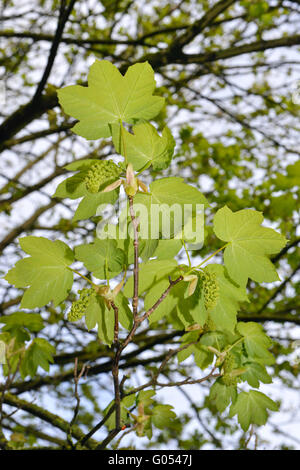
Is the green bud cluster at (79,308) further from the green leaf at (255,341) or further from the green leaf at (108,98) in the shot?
the green leaf at (255,341)

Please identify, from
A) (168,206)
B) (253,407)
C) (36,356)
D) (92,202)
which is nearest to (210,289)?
(168,206)

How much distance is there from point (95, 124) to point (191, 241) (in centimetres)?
39

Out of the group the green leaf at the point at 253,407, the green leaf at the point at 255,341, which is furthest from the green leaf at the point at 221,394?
the green leaf at the point at 255,341

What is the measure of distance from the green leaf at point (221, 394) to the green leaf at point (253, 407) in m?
0.03

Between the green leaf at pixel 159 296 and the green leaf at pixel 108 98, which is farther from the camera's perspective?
the green leaf at pixel 159 296

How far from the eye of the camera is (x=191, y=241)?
1.01m

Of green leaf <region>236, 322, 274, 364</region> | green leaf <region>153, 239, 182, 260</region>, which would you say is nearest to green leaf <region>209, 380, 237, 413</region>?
green leaf <region>236, 322, 274, 364</region>

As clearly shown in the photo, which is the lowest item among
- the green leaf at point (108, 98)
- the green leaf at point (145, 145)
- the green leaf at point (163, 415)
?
the green leaf at point (163, 415)

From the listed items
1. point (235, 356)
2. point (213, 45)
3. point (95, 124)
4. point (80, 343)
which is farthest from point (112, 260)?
point (213, 45)

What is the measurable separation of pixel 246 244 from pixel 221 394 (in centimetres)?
59

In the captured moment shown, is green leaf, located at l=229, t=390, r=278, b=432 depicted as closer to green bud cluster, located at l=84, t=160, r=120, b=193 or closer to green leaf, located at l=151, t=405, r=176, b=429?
green leaf, located at l=151, t=405, r=176, b=429

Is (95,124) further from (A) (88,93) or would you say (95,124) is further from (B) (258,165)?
(B) (258,165)

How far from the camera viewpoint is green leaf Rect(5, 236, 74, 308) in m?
1.05

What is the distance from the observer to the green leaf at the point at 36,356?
1.57m
